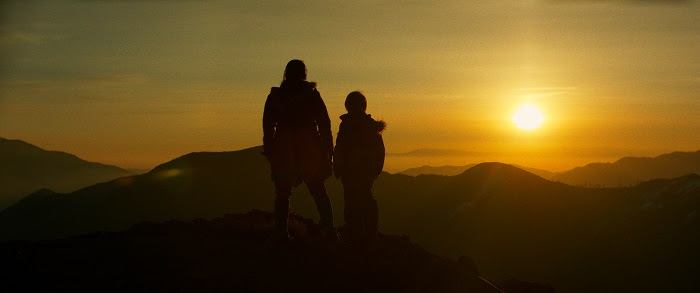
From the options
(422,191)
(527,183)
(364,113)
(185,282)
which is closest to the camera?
(185,282)

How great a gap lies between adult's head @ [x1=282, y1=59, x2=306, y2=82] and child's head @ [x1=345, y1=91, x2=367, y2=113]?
865mm

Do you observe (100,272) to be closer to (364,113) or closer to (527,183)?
(364,113)

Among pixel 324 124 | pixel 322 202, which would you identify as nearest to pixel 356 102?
pixel 324 124

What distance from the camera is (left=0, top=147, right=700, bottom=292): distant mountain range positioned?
413 feet

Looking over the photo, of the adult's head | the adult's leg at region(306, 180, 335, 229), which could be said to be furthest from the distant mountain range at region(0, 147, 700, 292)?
the adult's head

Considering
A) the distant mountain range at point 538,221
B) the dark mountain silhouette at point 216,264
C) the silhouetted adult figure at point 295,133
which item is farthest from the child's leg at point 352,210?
the distant mountain range at point 538,221

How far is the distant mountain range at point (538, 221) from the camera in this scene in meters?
126

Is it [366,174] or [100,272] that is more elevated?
[366,174]

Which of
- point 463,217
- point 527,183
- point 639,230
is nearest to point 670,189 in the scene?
point 639,230

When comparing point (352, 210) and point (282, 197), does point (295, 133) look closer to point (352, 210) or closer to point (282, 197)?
point (282, 197)

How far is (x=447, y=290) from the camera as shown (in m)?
13.0

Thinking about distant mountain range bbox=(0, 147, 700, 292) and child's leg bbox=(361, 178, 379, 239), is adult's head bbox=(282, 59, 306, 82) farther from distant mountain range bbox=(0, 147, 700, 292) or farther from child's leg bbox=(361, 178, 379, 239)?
distant mountain range bbox=(0, 147, 700, 292)

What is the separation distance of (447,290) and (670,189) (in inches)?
5374

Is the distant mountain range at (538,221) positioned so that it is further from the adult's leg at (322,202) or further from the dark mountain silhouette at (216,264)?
the adult's leg at (322,202)
